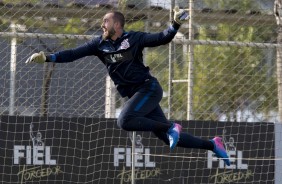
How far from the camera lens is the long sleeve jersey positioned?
27.7 feet

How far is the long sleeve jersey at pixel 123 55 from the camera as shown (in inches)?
332

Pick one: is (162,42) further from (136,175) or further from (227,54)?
(227,54)

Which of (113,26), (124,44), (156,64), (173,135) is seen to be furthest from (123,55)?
(156,64)

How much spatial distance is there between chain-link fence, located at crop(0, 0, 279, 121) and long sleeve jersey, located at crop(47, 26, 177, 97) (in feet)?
6.26

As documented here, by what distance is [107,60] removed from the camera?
28.0 ft

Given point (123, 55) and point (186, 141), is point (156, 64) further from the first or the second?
point (123, 55)

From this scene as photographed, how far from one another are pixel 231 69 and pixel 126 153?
223 centimetres

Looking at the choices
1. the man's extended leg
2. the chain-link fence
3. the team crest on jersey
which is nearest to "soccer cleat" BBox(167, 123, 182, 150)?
the man's extended leg

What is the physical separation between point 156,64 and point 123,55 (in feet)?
10.9

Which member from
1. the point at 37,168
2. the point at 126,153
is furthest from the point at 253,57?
the point at 37,168

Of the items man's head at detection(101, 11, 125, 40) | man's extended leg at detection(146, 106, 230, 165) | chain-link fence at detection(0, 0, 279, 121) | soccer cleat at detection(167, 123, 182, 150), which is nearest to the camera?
soccer cleat at detection(167, 123, 182, 150)

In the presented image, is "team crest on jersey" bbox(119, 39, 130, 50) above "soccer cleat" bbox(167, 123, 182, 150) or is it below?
above

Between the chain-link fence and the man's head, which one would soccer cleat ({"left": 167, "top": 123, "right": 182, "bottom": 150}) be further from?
the chain-link fence

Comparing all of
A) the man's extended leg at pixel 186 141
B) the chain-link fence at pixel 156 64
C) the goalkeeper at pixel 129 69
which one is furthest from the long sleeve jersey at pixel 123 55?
the chain-link fence at pixel 156 64
